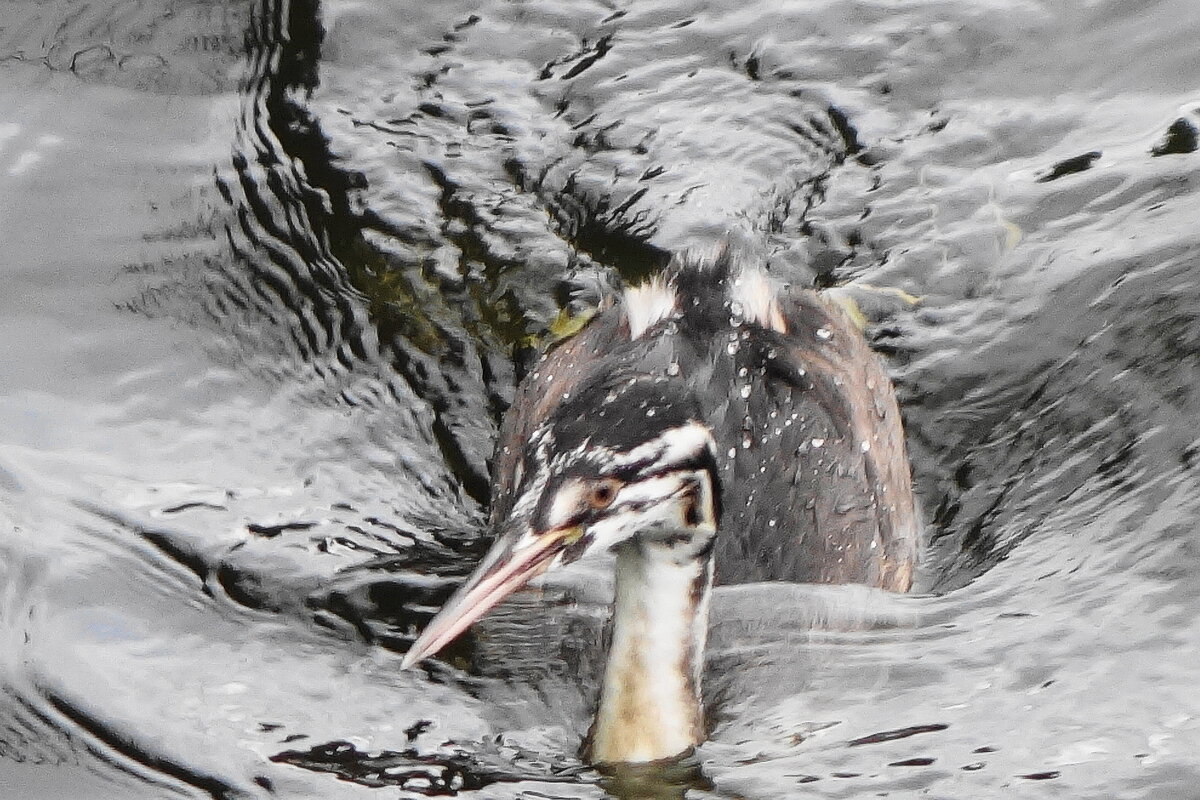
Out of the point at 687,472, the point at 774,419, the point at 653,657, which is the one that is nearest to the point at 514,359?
the point at 774,419

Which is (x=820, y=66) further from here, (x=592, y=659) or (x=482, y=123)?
(x=592, y=659)

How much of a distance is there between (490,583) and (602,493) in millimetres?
404

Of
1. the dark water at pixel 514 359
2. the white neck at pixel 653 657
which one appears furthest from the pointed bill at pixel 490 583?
the dark water at pixel 514 359

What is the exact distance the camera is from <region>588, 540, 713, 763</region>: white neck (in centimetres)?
587

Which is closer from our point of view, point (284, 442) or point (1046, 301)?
point (284, 442)

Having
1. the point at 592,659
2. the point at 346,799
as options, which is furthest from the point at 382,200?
the point at 346,799

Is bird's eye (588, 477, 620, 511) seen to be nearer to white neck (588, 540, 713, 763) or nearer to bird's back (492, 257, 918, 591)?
white neck (588, 540, 713, 763)

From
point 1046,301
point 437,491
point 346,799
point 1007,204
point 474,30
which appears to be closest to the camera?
point 346,799

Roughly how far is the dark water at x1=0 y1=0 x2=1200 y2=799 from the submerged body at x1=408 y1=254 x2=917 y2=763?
0.71 feet

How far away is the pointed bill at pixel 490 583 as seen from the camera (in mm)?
5312

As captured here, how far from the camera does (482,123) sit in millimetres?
8508

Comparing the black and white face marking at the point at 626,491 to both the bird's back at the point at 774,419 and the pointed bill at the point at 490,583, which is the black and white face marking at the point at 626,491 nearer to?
the pointed bill at the point at 490,583

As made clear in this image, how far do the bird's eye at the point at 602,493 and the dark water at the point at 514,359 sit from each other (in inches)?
38.3

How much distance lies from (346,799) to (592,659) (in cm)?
107
